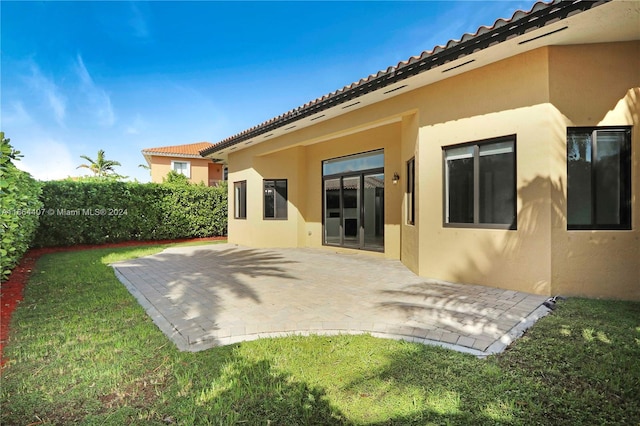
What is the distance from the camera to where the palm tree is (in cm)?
3859

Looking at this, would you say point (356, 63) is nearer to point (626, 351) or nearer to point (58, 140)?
point (626, 351)

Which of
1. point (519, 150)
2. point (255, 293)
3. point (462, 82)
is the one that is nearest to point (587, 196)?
point (519, 150)

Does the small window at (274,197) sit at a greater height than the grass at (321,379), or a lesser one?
greater

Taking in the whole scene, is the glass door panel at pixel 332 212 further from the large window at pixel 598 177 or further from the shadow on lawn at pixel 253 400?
the shadow on lawn at pixel 253 400

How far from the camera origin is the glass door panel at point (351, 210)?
11.0 meters

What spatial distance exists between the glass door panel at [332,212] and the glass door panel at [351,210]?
0.26 m

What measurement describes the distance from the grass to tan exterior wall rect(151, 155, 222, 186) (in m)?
26.2

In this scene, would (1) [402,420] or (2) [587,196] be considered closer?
(1) [402,420]

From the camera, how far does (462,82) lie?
247 inches

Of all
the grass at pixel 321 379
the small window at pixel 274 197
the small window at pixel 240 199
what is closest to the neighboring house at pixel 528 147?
the grass at pixel 321 379

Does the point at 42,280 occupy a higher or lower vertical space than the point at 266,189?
lower

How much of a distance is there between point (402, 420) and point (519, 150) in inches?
209

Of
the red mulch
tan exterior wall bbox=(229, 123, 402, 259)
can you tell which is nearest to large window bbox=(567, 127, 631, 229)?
tan exterior wall bbox=(229, 123, 402, 259)

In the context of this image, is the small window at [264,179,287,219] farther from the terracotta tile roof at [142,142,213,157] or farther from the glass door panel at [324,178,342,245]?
the terracotta tile roof at [142,142,213,157]
